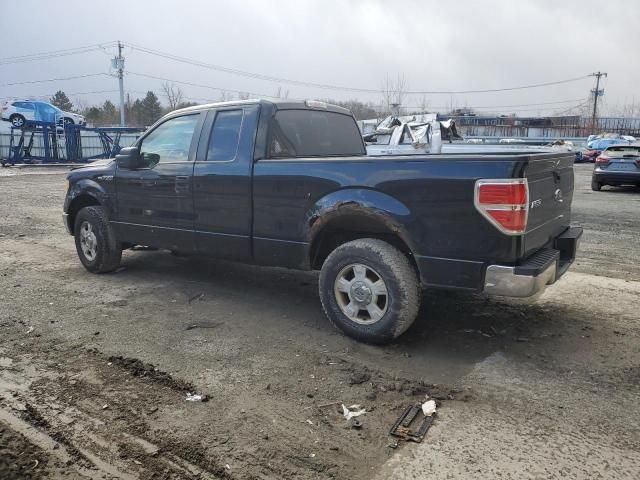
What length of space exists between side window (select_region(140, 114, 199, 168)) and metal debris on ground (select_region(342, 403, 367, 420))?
10.6ft

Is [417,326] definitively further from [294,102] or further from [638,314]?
[294,102]

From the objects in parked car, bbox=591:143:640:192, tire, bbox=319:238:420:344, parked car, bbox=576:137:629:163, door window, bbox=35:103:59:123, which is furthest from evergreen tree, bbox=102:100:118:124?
tire, bbox=319:238:420:344

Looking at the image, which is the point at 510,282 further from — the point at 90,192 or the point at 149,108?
the point at 149,108

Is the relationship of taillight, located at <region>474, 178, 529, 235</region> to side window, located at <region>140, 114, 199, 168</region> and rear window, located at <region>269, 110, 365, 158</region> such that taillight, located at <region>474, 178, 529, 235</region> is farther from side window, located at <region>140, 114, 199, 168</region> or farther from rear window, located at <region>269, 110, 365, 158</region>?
side window, located at <region>140, 114, 199, 168</region>

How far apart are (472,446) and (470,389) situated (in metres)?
0.69

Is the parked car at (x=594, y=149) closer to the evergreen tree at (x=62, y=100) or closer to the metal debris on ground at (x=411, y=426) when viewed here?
the metal debris on ground at (x=411, y=426)

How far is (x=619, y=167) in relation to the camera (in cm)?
1537

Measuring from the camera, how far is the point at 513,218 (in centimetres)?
353

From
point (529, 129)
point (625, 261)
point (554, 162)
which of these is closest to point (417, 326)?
point (554, 162)

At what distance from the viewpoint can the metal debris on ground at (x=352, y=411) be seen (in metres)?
3.20

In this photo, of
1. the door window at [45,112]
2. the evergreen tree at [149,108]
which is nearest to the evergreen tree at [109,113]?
the evergreen tree at [149,108]

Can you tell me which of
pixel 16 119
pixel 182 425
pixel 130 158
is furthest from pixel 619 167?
pixel 16 119

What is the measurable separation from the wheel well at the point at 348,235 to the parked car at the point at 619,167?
13.7 m

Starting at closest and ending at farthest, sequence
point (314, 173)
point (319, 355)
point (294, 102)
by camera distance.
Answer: point (319, 355) < point (314, 173) < point (294, 102)
